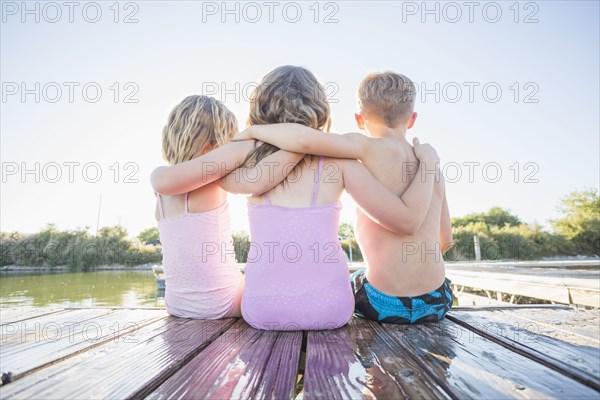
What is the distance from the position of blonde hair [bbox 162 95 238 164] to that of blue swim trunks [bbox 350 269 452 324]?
0.93 meters

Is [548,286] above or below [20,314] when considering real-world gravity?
below

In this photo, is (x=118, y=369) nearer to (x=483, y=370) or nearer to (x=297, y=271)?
(x=297, y=271)

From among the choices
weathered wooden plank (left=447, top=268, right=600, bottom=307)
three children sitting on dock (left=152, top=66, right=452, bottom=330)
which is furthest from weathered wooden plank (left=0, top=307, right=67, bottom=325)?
weathered wooden plank (left=447, top=268, right=600, bottom=307)

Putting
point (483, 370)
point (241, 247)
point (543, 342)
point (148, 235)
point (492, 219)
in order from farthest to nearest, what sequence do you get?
1. point (148, 235)
2. point (492, 219)
3. point (241, 247)
4. point (543, 342)
5. point (483, 370)

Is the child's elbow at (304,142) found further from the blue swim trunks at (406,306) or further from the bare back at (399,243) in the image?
the blue swim trunks at (406,306)

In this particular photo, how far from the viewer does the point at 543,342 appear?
100cm

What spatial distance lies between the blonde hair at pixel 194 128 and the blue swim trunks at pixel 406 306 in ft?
3.06

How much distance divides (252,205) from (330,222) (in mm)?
310

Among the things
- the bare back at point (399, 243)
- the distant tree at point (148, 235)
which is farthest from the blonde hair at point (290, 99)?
the distant tree at point (148, 235)

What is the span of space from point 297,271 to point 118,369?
63cm

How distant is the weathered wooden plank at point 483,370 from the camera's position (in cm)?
66

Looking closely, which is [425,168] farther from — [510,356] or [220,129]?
[220,129]

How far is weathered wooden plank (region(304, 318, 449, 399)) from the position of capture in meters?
0.66

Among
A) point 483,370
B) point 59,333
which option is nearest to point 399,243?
point 483,370
